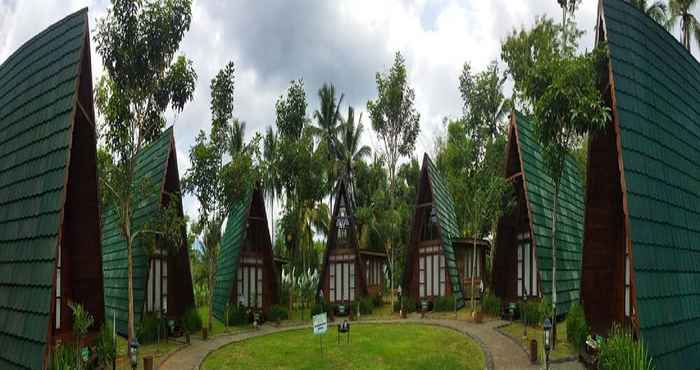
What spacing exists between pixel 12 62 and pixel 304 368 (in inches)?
567

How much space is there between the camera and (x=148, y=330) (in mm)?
22766

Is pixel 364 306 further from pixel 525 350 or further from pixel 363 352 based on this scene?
pixel 525 350

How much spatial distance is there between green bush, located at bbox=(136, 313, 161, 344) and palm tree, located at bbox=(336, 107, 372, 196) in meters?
24.9

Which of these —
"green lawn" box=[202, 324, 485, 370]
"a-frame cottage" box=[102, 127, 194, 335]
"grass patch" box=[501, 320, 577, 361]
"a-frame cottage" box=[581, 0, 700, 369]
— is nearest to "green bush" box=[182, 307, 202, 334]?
"a-frame cottage" box=[102, 127, 194, 335]

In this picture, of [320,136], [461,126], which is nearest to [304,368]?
[461,126]

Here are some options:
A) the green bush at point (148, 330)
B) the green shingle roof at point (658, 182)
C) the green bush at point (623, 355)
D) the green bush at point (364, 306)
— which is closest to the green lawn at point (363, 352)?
the green bush at point (148, 330)

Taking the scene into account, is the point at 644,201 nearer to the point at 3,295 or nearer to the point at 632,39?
the point at 632,39

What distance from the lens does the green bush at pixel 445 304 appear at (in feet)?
96.4

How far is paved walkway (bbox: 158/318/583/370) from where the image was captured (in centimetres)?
1706

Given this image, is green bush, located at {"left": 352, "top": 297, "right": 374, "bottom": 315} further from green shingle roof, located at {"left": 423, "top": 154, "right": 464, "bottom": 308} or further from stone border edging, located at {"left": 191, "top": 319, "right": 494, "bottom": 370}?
green shingle roof, located at {"left": 423, "top": 154, "right": 464, "bottom": 308}

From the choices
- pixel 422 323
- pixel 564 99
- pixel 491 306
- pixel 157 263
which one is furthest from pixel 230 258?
pixel 564 99

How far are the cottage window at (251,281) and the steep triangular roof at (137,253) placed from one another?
22.9ft

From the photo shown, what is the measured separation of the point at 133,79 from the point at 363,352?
40.4 feet

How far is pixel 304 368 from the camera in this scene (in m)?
17.6
